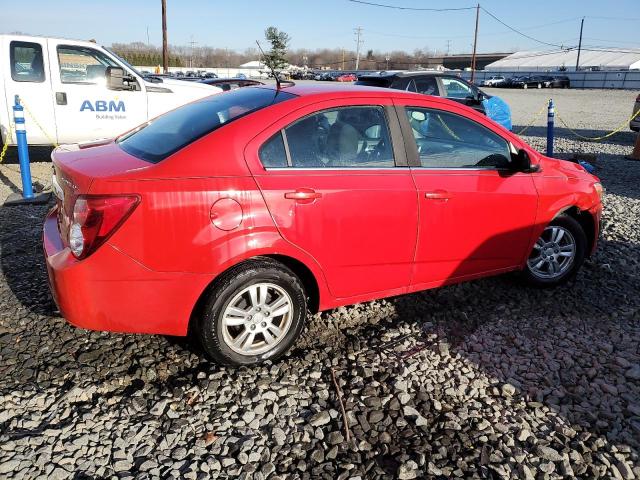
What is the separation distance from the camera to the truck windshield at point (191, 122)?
301 cm

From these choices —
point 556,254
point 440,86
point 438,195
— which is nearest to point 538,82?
point 440,86

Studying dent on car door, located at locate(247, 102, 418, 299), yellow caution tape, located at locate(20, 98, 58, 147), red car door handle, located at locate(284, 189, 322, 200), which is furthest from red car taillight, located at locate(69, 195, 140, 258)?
yellow caution tape, located at locate(20, 98, 58, 147)

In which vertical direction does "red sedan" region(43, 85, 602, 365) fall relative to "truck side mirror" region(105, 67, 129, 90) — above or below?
below

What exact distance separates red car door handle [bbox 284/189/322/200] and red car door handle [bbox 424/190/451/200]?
811mm

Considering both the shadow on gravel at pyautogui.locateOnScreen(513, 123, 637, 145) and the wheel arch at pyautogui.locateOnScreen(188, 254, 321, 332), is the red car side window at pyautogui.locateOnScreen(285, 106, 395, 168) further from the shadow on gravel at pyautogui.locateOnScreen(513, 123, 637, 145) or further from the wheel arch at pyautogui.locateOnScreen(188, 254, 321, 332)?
the shadow on gravel at pyautogui.locateOnScreen(513, 123, 637, 145)

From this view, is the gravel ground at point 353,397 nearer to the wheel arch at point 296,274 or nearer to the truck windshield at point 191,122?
the wheel arch at point 296,274

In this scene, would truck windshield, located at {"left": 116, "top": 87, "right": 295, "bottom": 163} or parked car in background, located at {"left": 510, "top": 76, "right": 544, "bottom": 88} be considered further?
parked car in background, located at {"left": 510, "top": 76, "right": 544, "bottom": 88}

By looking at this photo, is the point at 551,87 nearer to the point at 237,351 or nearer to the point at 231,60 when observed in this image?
the point at 237,351

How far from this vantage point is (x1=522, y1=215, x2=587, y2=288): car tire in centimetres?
428

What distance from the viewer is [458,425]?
2723 millimetres

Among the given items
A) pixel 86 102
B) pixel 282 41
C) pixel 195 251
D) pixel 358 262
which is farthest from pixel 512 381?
pixel 282 41

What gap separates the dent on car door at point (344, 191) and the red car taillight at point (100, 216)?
0.72 m

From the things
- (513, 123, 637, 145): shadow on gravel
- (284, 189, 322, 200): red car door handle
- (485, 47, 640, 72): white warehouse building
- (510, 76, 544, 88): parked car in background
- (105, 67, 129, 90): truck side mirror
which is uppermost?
(485, 47, 640, 72): white warehouse building

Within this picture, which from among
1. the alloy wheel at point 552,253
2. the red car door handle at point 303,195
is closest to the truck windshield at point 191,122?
the red car door handle at point 303,195
